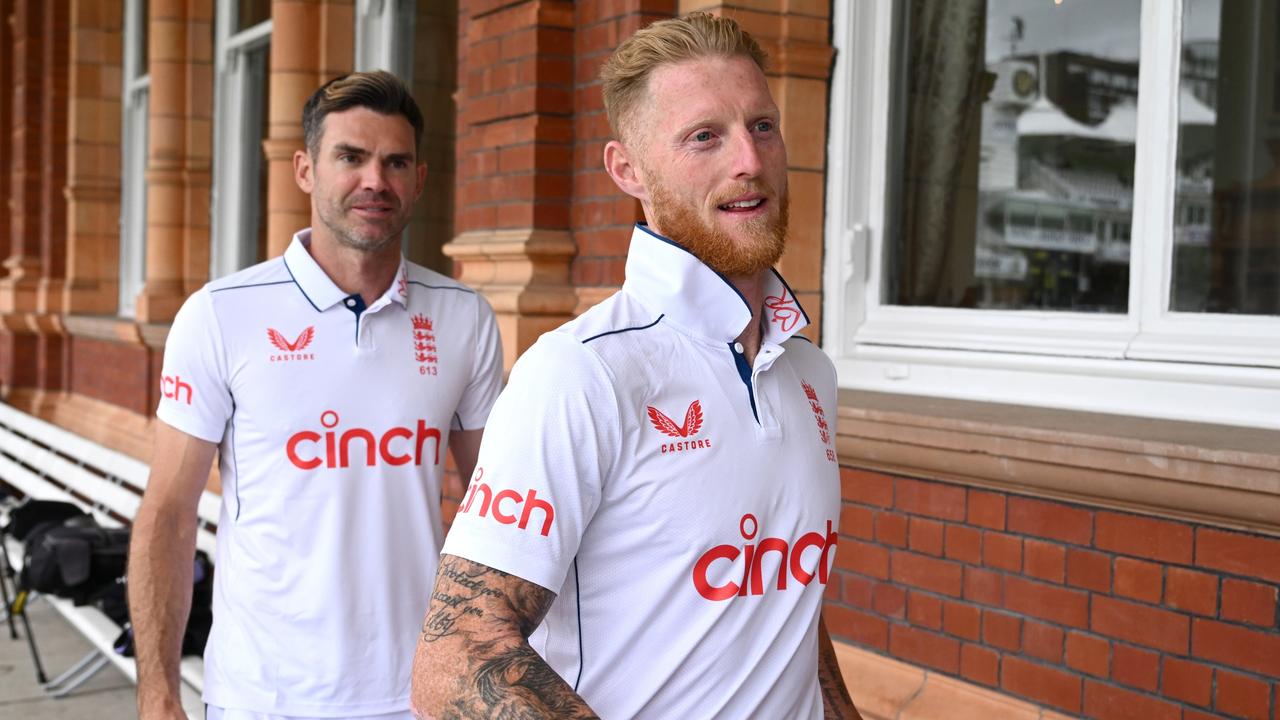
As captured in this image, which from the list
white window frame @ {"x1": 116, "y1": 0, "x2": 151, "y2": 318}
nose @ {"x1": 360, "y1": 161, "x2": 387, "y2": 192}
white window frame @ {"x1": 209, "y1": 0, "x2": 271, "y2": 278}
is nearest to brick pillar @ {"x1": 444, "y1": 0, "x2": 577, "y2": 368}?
nose @ {"x1": 360, "y1": 161, "x2": 387, "y2": 192}

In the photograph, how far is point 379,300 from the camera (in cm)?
283

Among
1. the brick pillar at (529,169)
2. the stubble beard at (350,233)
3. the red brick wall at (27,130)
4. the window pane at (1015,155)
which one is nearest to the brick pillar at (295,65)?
the brick pillar at (529,169)

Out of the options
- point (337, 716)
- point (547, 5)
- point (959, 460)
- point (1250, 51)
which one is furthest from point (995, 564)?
point (547, 5)

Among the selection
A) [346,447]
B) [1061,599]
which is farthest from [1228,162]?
[346,447]

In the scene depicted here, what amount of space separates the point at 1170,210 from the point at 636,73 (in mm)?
2138

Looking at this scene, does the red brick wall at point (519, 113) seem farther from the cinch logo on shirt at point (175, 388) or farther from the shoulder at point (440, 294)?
the cinch logo on shirt at point (175, 388)

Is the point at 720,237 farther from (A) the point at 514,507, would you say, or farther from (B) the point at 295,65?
(B) the point at 295,65

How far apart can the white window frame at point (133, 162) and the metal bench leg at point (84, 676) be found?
5103mm

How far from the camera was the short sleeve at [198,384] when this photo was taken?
8.76 feet

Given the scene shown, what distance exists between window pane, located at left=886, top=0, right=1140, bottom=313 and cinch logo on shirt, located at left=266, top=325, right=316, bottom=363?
6.34 feet

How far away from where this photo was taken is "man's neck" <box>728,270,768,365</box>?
5.37 feet

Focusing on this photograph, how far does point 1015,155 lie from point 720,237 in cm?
247

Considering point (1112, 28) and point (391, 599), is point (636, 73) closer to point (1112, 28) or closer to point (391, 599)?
point (391, 599)

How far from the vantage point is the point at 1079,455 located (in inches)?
116
